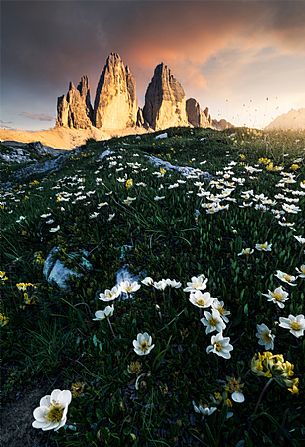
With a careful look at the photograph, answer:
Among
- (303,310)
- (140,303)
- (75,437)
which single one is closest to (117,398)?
(75,437)

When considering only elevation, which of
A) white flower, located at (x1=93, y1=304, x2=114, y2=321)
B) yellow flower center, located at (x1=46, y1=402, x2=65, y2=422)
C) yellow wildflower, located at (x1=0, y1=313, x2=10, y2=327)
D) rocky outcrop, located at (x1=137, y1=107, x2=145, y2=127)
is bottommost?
yellow wildflower, located at (x1=0, y1=313, x2=10, y2=327)

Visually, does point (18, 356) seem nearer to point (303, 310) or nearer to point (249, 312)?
point (249, 312)

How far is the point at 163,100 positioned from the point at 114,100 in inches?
1241

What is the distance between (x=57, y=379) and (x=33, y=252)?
207 centimetres

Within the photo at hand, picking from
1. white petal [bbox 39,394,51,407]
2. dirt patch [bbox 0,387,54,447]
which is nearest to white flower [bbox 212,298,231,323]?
white petal [bbox 39,394,51,407]

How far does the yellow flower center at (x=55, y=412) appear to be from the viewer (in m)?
1.39

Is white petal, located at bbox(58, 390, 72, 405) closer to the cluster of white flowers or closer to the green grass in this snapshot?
the green grass

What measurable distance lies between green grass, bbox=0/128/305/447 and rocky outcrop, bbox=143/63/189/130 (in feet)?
580

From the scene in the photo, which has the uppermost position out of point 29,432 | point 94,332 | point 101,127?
point 101,127

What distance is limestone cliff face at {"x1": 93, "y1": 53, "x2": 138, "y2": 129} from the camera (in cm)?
15788

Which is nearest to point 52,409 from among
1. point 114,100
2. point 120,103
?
point 114,100

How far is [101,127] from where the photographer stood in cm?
16262

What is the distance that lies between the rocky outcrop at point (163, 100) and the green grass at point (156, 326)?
6961 inches

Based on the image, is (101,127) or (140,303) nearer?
(140,303)
